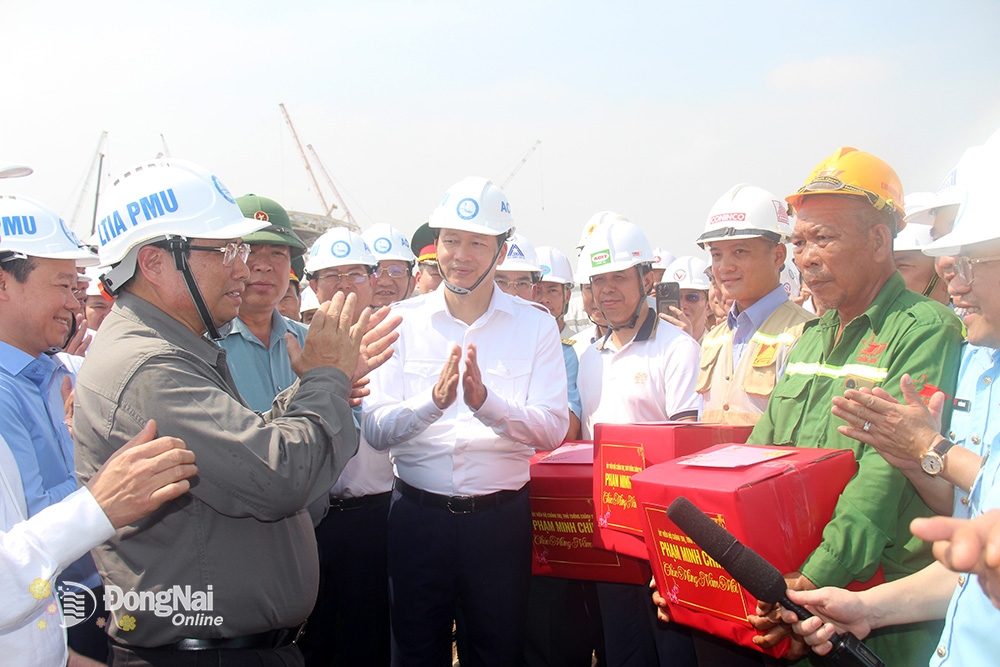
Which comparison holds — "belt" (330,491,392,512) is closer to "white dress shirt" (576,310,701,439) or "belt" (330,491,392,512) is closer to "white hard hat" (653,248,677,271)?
"white dress shirt" (576,310,701,439)

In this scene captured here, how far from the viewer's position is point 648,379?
4.07 meters

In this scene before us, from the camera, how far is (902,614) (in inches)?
82.4

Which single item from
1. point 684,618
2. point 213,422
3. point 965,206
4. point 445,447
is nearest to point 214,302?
point 213,422

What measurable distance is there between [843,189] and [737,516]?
4.94ft

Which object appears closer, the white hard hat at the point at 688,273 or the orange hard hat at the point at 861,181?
the orange hard hat at the point at 861,181

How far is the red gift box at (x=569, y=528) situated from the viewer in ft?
11.5

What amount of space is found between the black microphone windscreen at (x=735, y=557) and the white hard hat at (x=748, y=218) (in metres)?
2.35

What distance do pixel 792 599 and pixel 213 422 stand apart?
1.91 metres

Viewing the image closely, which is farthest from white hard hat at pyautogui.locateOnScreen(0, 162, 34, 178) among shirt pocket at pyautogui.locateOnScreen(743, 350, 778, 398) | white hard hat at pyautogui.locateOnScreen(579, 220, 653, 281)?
shirt pocket at pyautogui.locateOnScreen(743, 350, 778, 398)

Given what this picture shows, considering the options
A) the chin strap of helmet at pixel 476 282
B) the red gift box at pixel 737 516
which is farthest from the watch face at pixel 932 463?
the chin strap of helmet at pixel 476 282

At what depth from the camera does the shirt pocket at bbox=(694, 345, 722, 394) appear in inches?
158

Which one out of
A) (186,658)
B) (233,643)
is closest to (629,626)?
(233,643)

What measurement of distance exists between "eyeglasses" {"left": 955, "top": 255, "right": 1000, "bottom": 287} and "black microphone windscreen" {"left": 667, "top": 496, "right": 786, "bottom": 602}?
3.36ft

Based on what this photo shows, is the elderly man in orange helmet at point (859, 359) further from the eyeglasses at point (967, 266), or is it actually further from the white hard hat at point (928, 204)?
the eyeglasses at point (967, 266)
